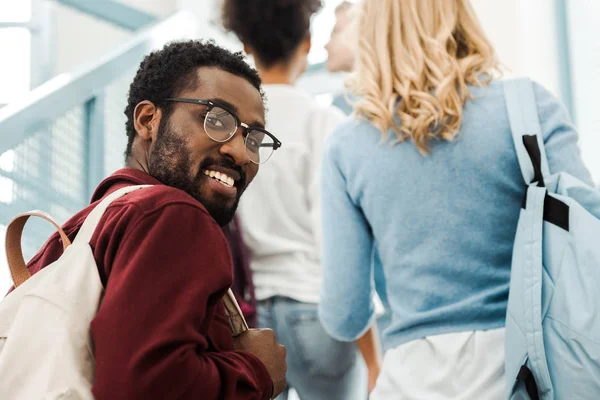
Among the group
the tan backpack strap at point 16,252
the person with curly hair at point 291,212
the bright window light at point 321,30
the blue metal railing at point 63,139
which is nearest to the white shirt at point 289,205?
the person with curly hair at point 291,212

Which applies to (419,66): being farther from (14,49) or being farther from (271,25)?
(14,49)

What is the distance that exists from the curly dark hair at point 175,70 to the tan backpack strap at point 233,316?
33 cm

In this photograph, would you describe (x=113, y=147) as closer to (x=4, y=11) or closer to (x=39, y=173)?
(x=39, y=173)

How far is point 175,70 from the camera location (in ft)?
4.53

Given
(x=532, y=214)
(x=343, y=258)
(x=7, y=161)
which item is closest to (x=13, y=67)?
(x=7, y=161)

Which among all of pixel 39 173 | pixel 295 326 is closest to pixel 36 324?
pixel 295 326

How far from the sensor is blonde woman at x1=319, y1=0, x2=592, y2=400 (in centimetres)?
165

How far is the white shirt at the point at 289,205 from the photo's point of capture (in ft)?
7.48

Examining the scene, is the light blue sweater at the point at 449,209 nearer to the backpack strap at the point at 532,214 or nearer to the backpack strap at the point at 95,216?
the backpack strap at the point at 532,214

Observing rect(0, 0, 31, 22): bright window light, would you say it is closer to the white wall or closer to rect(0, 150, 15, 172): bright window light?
the white wall

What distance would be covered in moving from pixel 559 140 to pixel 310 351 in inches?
37.5

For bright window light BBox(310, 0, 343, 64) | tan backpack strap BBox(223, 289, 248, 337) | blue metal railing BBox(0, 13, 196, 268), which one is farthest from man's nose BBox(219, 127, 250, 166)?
bright window light BBox(310, 0, 343, 64)

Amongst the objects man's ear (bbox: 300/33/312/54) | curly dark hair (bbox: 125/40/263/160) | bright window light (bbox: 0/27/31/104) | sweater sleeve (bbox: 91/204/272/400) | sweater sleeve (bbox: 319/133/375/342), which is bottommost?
bright window light (bbox: 0/27/31/104)

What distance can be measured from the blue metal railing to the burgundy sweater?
1375 millimetres
